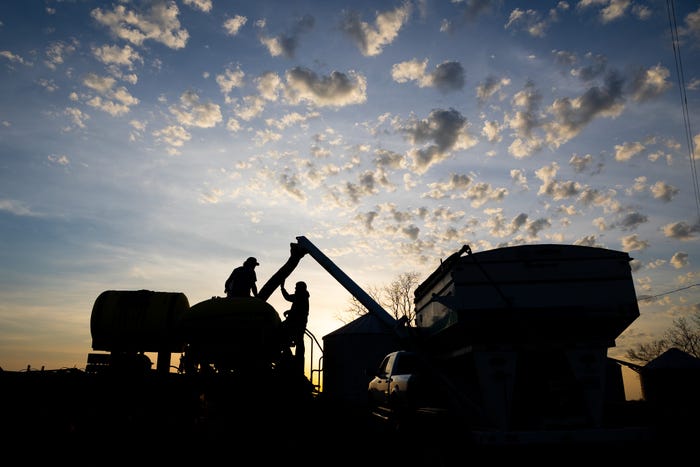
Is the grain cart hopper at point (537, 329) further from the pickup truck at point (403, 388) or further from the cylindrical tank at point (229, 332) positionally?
the cylindrical tank at point (229, 332)

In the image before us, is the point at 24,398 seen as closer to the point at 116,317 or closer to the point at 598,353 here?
the point at 116,317

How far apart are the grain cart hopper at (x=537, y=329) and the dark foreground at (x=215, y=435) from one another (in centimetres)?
54

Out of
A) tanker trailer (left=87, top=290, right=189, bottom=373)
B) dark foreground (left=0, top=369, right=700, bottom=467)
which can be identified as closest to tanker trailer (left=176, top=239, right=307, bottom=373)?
tanker trailer (left=87, top=290, right=189, bottom=373)

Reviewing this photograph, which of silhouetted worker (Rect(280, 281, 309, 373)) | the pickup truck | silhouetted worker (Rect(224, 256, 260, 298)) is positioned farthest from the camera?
silhouetted worker (Rect(224, 256, 260, 298))

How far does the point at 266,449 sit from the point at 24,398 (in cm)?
397

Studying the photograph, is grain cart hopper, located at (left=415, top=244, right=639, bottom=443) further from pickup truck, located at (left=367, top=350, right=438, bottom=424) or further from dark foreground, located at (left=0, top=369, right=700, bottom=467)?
pickup truck, located at (left=367, top=350, right=438, bottom=424)

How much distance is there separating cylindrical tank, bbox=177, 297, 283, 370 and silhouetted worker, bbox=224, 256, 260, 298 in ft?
7.80

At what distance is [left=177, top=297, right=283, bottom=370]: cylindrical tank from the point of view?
12.3 metres

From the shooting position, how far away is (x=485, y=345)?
Result: 761cm

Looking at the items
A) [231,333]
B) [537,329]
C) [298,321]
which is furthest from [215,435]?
[298,321]

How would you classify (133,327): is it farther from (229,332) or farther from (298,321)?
(298,321)

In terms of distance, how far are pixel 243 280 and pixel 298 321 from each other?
2.48 m

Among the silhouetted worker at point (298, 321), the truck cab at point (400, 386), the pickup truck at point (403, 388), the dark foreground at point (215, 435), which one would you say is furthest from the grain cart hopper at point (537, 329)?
the silhouetted worker at point (298, 321)

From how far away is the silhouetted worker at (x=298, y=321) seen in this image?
1382 centimetres
